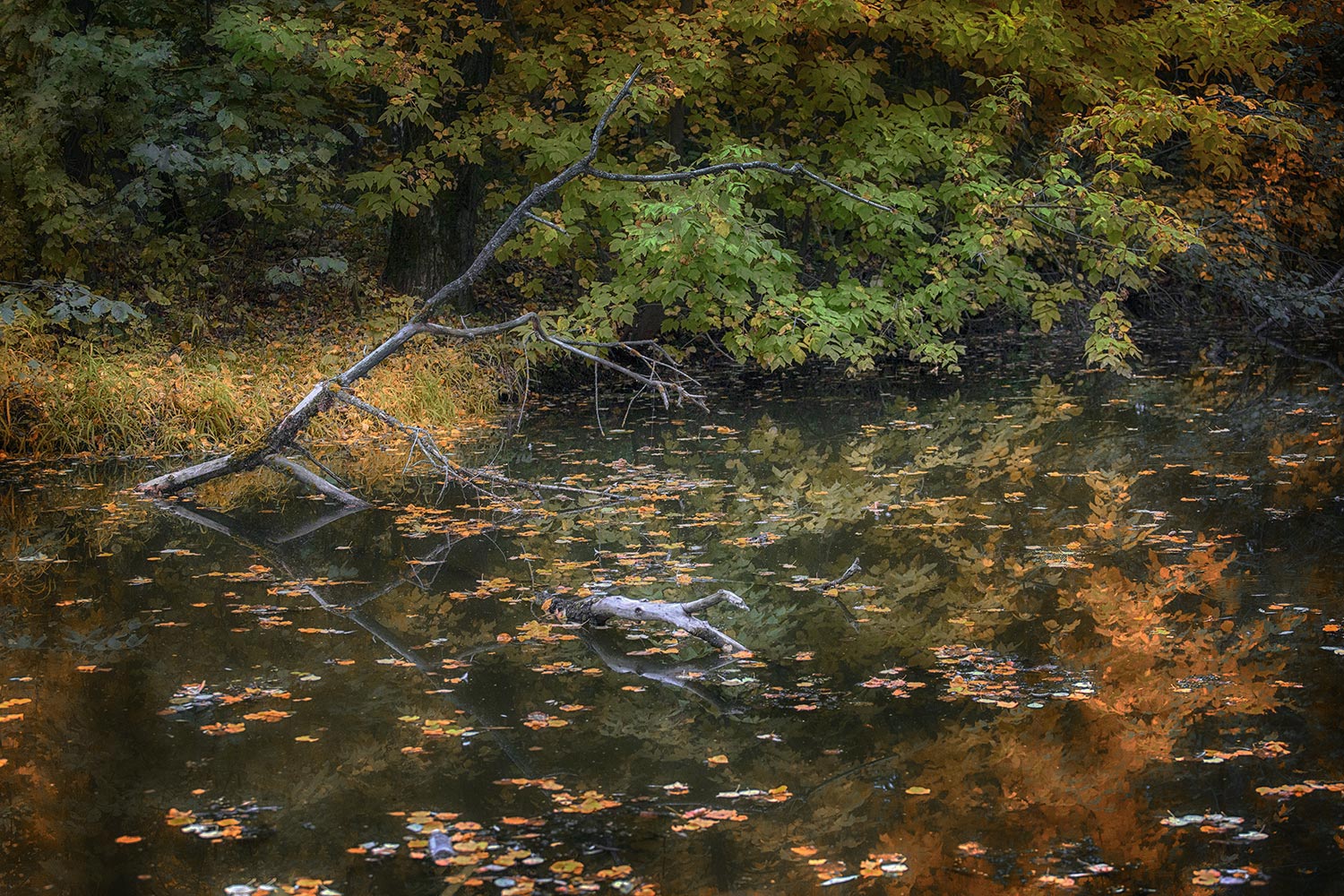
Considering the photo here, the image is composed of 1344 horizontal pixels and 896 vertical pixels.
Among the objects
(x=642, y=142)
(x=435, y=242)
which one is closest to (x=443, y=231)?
(x=435, y=242)

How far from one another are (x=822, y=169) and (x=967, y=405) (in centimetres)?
324

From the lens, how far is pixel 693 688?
5.50 m

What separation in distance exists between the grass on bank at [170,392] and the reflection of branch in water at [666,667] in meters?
4.76

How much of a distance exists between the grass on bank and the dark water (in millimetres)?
1541

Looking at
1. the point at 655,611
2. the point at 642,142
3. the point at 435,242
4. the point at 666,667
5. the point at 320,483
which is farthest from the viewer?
the point at 435,242

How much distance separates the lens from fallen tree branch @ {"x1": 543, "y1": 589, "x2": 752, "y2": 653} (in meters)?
5.86

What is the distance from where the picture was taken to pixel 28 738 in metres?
5.02

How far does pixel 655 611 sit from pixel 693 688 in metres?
0.62

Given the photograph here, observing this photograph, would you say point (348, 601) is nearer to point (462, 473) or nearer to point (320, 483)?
point (320, 483)

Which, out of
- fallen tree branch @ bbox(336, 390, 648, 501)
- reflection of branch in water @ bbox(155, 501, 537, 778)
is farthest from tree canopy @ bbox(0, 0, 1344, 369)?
fallen tree branch @ bbox(336, 390, 648, 501)

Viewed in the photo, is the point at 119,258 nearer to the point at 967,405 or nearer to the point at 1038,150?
the point at 967,405

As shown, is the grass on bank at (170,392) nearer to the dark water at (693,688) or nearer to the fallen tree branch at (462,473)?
the fallen tree branch at (462,473)

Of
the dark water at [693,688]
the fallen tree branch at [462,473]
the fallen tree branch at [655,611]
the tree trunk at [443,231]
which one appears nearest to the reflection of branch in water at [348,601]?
the dark water at [693,688]

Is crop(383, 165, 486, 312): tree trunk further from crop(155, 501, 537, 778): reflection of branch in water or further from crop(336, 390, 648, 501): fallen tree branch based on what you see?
crop(155, 501, 537, 778): reflection of branch in water
